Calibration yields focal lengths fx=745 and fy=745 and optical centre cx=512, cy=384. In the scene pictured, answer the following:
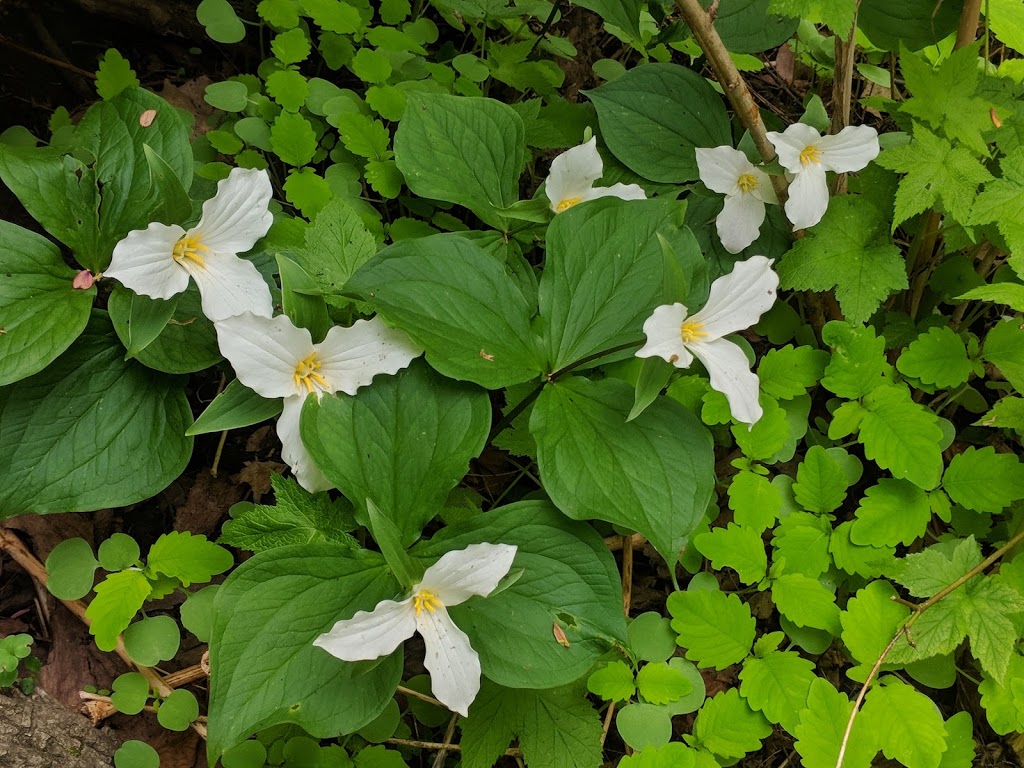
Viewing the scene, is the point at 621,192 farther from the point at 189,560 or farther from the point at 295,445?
the point at 189,560

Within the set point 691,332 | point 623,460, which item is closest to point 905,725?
point 623,460

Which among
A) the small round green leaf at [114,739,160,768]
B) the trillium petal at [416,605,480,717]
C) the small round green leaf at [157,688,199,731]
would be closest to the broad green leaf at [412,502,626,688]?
the trillium petal at [416,605,480,717]

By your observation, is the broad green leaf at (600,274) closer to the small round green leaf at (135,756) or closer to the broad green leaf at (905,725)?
the broad green leaf at (905,725)

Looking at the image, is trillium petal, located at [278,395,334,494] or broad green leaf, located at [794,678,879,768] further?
broad green leaf, located at [794,678,879,768]

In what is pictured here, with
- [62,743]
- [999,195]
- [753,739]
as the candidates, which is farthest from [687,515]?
[62,743]

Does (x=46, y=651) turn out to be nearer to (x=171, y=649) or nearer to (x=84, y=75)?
(x=171, y=649)

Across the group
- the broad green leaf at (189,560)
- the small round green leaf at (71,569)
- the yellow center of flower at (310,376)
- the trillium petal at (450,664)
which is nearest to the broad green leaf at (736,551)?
the trillium petal at (450,664)

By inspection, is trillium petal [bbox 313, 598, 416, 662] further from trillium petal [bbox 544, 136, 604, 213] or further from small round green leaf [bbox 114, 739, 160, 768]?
trillium petal [bbox 544, 136, 604, 213]
